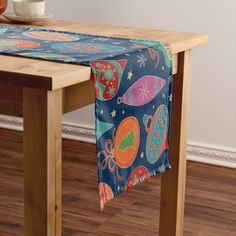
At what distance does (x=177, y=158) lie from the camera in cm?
219

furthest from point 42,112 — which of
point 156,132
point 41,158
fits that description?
point 156,132

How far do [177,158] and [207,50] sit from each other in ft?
3.84

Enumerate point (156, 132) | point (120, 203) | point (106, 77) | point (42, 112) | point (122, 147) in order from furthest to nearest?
point (120, 203) → point (156, 132) → point (122, 147) → point (106, 77) → point (42, 112)

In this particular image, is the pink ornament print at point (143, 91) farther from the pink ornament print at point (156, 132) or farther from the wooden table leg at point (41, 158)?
the wooden table leg at point (41, 158)

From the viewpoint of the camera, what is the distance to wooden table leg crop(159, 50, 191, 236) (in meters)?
2.15

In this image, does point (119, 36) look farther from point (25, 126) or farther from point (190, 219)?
point (190, 219)

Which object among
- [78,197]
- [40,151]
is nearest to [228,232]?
[78,197]

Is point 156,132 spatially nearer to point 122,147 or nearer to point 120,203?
point 122,147

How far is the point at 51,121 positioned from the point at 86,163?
1.76m

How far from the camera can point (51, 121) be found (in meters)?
1.53

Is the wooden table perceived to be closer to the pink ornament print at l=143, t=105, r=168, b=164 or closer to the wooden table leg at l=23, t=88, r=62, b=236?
the wooden table leg at l=23, t=88, r=62, b=236

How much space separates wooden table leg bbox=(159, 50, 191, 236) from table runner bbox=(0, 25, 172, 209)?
161mm

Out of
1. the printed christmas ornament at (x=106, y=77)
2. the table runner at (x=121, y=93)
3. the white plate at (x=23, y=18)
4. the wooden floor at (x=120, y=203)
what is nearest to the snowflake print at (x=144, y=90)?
the table runner at (x=121, y=93)

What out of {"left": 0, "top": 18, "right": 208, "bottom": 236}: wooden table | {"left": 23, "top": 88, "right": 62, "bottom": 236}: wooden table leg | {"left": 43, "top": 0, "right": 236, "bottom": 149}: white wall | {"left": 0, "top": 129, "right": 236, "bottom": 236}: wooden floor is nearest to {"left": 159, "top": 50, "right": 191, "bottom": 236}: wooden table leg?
{"left": 0, "top": 129, "right": 236, "bottom": 236}: wooden floor
